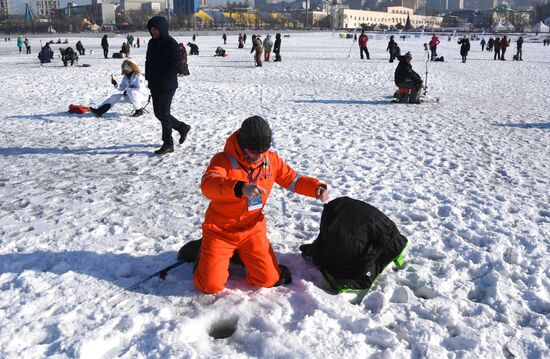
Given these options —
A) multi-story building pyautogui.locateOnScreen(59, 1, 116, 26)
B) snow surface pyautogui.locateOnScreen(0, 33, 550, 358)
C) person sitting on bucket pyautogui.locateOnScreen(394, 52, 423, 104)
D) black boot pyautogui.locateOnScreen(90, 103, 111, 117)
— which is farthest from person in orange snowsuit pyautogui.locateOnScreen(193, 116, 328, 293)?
multi-story building pyautogui.locateOnScreen(59, 1, 116, 26)

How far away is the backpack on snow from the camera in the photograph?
3232 mm

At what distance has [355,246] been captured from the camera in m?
3.23

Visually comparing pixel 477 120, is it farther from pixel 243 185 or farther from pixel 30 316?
pixel 30 316

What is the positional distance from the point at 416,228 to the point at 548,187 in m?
2.29

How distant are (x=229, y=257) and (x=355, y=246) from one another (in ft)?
2.97

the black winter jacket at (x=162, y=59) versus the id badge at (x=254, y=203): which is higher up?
the black winter jacket at (x=162, y=59)

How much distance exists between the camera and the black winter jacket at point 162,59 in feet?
20.1

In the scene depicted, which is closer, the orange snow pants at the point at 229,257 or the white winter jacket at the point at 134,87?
the orange snow pants at the point at 229,257

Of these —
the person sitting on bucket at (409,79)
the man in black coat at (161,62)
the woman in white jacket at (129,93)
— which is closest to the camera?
the man in black coat at (161,62)

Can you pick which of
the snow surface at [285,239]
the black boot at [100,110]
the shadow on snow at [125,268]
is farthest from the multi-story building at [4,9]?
the shadow on snow at [125,268]

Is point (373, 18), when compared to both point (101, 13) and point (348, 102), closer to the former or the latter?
point (101, 13)

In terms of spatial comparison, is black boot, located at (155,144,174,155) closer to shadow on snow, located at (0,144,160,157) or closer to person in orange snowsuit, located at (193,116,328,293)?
shadow on snow, located at (0,144,160,157)

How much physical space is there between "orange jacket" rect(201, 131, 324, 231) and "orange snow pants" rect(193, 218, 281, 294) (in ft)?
0.21

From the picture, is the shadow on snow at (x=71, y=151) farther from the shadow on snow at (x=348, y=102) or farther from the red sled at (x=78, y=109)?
the shadow on snow at (x=348, y=102)
